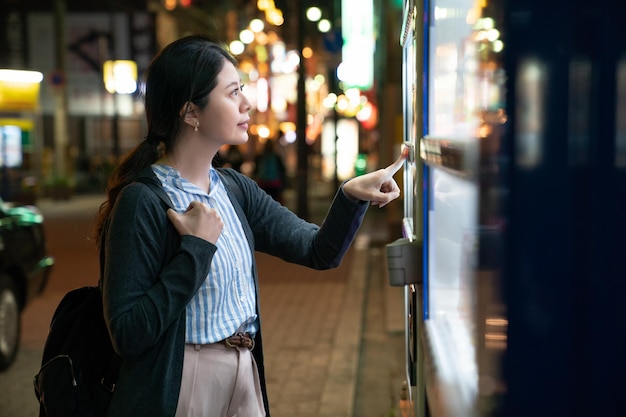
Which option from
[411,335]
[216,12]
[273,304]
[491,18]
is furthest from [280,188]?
[216,12]

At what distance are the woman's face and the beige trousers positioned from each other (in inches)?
21.1

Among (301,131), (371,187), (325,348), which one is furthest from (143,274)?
(301,131)

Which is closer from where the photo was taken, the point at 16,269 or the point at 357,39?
the point at 16,269

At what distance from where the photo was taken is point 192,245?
2.07m

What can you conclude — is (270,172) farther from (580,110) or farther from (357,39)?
(580,110)

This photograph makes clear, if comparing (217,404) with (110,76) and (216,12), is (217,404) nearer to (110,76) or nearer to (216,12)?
(110,76)

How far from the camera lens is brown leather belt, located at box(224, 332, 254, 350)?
2225 mm

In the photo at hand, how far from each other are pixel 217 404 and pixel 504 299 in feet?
4.32

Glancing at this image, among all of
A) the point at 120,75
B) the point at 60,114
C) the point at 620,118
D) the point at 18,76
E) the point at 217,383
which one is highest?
the point at 120,75

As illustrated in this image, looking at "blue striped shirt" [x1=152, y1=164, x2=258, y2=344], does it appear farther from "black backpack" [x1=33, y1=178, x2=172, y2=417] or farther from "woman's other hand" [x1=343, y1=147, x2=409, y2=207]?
"woman's other hand" [x1=343, y1=147, x2=409, y2=207]

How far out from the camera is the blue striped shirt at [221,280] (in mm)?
2176

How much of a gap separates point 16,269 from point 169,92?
217 inches

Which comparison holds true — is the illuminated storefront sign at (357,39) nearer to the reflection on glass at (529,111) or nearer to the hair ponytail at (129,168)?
the hair ponytail at (129,168)

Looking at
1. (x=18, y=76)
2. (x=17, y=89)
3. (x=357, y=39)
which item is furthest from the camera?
(x=357, y=39)
